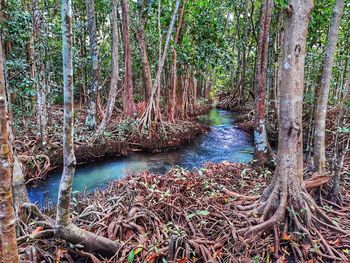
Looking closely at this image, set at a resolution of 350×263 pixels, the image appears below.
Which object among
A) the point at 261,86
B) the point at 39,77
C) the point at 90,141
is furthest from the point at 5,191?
the point at 90,141

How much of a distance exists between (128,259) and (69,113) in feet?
5.27

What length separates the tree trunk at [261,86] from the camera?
5.99 meters

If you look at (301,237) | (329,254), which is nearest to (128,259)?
(301,237)

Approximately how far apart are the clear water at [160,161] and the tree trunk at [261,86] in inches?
78.9

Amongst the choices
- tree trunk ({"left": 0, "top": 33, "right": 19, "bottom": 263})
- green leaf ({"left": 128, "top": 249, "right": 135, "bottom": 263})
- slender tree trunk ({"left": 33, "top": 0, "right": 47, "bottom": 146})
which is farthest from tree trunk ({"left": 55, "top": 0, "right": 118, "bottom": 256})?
slender tree trunk ({"left": 33, "top": 0, "right": 47, "bottom": 146})

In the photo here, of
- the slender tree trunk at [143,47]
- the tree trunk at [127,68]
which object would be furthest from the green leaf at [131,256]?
the slender tree trunk at [143,47]

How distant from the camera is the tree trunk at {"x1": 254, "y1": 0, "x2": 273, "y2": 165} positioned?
5.99 m

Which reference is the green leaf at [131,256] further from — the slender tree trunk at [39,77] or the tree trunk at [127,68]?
the tree trunk at [127,68]

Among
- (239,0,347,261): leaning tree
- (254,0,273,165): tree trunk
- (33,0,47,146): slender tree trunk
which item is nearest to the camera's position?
(239,0,347,261): leaning tree

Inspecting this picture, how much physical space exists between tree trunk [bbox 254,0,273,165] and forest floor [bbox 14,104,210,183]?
391cm

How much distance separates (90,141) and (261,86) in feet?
16.5

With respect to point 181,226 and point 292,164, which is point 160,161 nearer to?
point 181,226

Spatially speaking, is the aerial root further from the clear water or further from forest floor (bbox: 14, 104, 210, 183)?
forest floor (bbox: 14, 104, 210, 183)

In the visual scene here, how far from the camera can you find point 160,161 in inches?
340
